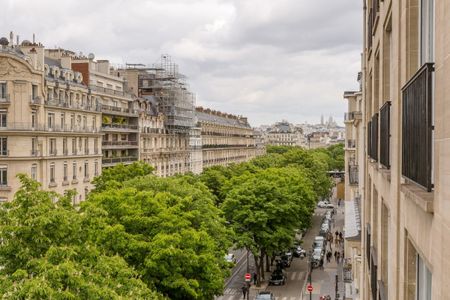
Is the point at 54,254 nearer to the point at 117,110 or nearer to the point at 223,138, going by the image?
the point at 117,110

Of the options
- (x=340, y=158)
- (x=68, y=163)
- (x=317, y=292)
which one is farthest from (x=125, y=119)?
(x=340, y=158)

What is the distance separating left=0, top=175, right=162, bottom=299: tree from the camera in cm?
1670

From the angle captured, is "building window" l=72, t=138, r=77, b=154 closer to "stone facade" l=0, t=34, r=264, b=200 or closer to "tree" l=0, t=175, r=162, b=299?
"stone facade" l=0, t=34, r=264, b=200

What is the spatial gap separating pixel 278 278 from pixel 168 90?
4846 cm

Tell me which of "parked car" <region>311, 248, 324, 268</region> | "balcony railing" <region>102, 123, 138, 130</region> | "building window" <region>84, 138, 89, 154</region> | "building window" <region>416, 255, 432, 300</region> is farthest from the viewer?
"balcony railing" <region>102, 123, 138, 130</region>

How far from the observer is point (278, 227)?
52.0 meters

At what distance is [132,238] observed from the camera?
30875mm

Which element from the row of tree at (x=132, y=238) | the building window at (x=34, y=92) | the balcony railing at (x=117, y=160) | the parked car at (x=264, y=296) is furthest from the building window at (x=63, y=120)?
the parked car at (x=264, y=296)

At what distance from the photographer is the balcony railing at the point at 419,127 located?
5.92 metres

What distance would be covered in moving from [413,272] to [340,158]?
189212 millimetres

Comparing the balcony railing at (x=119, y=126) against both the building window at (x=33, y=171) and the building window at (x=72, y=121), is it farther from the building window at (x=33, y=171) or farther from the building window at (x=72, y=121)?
the building window at (x=33, y=171)

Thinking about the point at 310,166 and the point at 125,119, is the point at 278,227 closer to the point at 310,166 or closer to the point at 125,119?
the point at 125,119

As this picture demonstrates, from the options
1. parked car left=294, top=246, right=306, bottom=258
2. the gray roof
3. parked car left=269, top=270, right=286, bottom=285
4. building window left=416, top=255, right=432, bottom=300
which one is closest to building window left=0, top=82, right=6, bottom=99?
parked car left=269, top=270, right=286, bottom=285

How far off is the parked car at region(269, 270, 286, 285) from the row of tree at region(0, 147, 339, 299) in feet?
5.33
